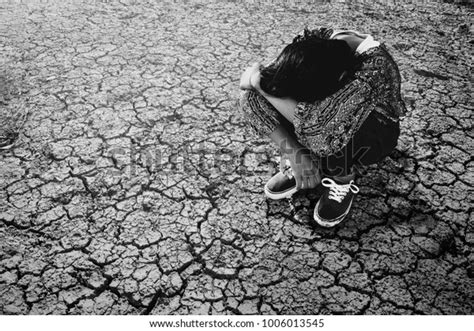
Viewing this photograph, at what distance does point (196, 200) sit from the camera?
1.82 meters

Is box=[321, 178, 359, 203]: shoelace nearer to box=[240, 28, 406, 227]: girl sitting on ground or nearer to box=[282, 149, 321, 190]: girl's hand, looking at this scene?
box=[240, 28, 406, 227]: girl sitting on ground

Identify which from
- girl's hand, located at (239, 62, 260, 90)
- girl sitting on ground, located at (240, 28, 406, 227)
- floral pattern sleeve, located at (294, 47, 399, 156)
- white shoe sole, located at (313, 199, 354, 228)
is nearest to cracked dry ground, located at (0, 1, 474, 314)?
white shoe sole, located at (313, 199, 354, 228)

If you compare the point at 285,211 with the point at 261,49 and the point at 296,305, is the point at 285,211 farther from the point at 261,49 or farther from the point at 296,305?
the point at 261,49

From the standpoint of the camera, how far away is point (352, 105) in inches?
54.9

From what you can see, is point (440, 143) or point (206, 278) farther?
point (440, 143)

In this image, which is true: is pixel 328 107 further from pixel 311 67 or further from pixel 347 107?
pixel 311 67

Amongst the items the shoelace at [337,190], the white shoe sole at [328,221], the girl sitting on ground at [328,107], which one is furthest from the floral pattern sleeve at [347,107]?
the white shoe sole at [328,221]

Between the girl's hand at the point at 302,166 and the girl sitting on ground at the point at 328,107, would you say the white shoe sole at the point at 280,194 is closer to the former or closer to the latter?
the girl sitting on ground at the point at 328,107

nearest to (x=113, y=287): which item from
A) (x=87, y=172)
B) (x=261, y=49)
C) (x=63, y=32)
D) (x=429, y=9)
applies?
(x=87, y=172)

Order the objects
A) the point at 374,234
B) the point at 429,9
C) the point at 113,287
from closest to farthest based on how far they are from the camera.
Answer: the point at 113,287 → the point at 374,234 → the point at 429,9

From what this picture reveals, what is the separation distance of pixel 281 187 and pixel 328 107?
1.76 feet

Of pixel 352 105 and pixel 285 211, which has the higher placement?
pixel 352 105

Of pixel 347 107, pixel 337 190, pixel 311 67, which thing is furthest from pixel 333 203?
pixel 311 67
